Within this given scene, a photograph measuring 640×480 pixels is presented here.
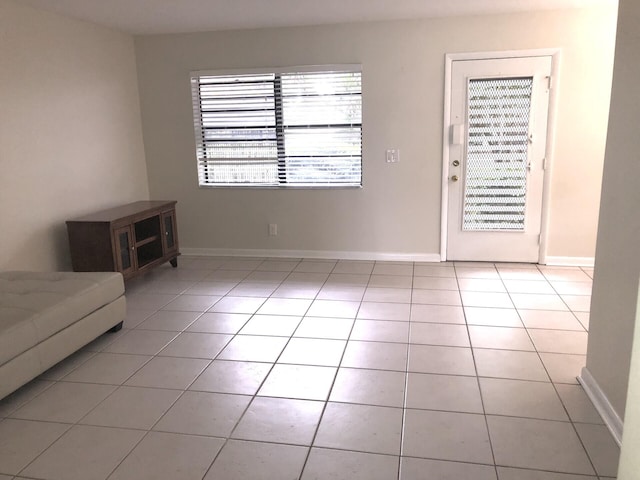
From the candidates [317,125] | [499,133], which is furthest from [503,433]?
[317,125]

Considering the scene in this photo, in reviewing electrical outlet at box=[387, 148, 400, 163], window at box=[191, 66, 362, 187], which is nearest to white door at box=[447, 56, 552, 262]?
electrical outlet at box=[387, 148, 400, 163]

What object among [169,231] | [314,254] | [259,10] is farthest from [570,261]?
[169,231]

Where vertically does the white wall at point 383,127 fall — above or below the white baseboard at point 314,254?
above

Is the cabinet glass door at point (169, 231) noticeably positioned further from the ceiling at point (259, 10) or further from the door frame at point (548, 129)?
the door frame at point (548, 129)

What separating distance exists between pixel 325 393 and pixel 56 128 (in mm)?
3248

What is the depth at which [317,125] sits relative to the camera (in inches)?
201

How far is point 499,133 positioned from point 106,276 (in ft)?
12.1

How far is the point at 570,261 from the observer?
487cm

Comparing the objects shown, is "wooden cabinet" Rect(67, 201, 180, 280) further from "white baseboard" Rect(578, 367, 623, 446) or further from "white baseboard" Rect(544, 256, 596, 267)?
"white baseboard" Rect(544, 256, 596, 267)

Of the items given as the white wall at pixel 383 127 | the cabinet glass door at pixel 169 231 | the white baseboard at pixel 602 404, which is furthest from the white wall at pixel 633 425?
the cabinet glass door at pixel 169 231

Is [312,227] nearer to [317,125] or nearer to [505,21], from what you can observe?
[317,125]

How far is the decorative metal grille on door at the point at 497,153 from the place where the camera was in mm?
4691

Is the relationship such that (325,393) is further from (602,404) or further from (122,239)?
(122,239)

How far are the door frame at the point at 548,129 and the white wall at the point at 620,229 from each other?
247cm
